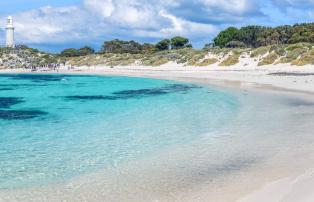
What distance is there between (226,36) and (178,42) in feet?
35.3

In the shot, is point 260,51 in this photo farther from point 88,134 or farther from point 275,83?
point 88,134

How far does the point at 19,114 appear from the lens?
69.0 ft

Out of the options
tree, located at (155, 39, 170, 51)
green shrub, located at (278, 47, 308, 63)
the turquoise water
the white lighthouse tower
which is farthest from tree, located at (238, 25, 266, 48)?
the turquoise water

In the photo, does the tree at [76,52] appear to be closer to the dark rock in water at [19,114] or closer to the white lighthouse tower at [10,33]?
the white lighthouse tower at [10,33]

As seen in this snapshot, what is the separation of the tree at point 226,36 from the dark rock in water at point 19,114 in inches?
2960

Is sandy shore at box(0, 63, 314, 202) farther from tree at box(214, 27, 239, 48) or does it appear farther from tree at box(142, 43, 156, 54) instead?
tree at box(214, 27, 239, 48)

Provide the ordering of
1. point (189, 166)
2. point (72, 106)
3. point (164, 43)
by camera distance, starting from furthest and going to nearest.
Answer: point (164, 43), point (72, 106), point (189, 166)

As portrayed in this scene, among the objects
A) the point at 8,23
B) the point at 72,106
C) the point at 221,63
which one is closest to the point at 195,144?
the point at 72,106

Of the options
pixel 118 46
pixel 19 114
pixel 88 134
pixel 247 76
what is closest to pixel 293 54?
pixel 247 76

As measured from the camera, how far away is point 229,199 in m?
7.25

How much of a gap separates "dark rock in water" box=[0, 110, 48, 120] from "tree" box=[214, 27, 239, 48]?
75190 mm

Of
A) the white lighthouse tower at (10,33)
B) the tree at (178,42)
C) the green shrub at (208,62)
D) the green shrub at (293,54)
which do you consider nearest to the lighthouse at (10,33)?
the white lighthouse tower at (10,33)

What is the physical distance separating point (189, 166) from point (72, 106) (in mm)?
16250

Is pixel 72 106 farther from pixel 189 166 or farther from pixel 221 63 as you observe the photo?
pixel 221 63
